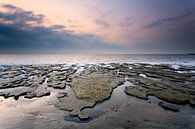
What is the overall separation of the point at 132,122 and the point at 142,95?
905 centimetres

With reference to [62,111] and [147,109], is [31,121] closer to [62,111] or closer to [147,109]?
[62,111]

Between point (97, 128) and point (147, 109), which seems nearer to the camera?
point (97, 128)

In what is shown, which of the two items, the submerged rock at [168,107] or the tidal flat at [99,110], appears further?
the submerged rock at [168,107]

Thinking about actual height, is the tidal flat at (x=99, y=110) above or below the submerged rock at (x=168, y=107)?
below

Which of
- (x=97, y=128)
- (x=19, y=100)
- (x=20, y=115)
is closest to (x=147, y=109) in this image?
(x=97, y=128)

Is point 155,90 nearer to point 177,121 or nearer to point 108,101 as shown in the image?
point 108,101

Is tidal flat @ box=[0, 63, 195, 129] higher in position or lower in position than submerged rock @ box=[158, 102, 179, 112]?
lower

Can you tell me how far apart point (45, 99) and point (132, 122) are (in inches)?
488

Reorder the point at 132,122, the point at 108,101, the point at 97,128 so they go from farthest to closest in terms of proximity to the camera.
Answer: the point at 108,101 < the point at 132,122 < the point at 97,128

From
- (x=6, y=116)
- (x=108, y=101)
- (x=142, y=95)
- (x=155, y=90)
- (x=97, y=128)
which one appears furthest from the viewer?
(x=155, y=90)

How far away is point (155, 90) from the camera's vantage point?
26047 millimetres

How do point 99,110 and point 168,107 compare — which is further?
point 168,107

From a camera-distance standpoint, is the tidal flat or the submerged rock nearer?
the tidal flat

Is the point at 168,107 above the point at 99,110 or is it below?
above
